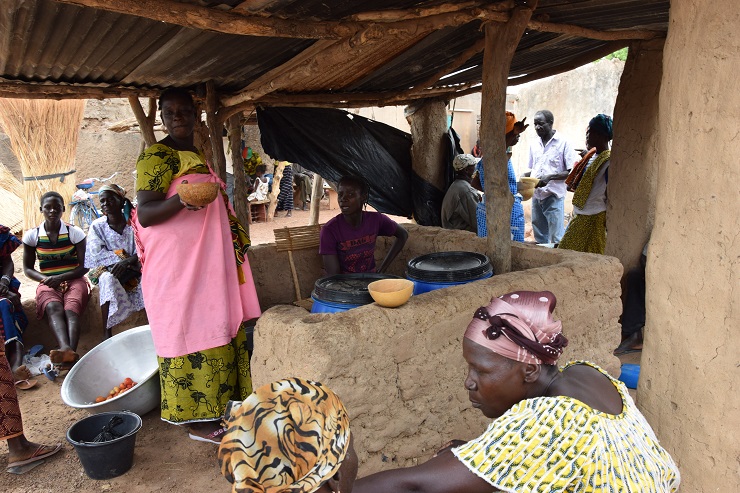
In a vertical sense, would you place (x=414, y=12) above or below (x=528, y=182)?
above

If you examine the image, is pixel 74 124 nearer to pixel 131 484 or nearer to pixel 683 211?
pixel 131 484

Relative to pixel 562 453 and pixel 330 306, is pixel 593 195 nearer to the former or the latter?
pixel 330 306

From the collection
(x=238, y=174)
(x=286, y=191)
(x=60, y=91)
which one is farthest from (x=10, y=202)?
(x=286, y=191)

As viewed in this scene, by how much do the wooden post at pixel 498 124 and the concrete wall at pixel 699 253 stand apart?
3.35 ft

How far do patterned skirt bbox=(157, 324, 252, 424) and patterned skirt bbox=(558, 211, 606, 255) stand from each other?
3146 millimetres

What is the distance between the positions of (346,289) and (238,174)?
2449mm

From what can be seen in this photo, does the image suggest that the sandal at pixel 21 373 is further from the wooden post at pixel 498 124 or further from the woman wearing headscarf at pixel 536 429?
the woman wearing headscarf at pixel 536 429

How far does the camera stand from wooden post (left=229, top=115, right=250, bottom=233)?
193 inches

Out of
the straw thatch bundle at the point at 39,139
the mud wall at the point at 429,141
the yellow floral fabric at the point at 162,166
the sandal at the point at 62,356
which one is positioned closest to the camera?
the yellow floral fabric at the point at 162,166

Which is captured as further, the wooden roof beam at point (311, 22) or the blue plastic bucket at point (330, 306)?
the blue plastic bucket at point (330, 306)

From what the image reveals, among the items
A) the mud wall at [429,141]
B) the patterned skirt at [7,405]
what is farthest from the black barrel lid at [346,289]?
the mud wall at [429,141]

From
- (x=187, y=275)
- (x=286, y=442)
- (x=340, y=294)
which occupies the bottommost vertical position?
(x=340, y=294)

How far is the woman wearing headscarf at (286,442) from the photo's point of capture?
33.9 inches

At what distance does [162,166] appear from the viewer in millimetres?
2541
